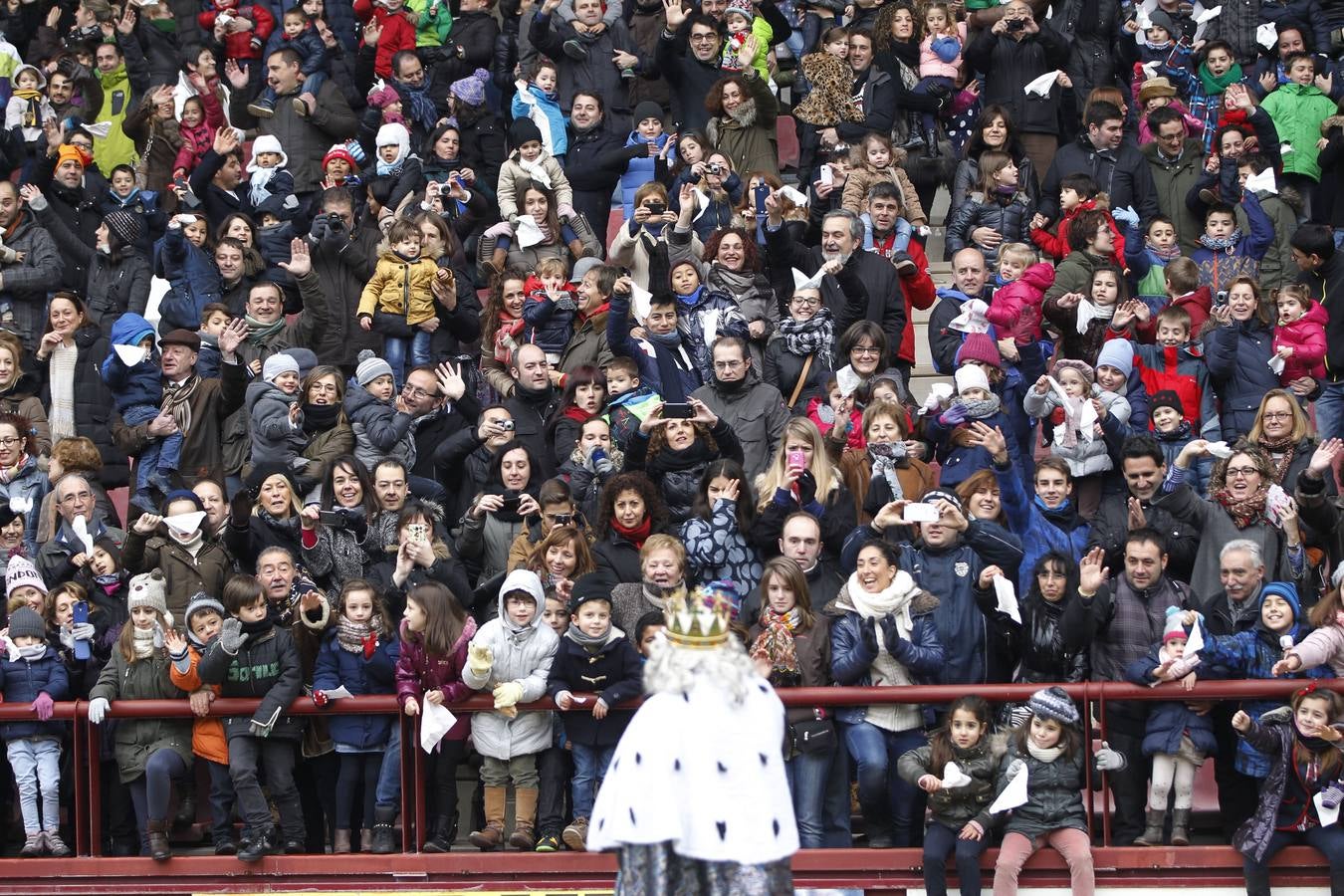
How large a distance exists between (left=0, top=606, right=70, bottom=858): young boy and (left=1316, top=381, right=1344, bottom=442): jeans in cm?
752

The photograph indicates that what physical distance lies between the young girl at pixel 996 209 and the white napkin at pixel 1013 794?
5.54 metres

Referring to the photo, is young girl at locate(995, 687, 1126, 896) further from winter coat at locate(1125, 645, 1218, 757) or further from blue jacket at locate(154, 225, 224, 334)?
blue jacket at locate(154, 225, 224, 334)

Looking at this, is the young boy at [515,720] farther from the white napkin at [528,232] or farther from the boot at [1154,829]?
the white napkin at [528,232]

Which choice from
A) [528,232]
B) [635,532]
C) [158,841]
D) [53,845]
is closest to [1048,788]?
[635,532]

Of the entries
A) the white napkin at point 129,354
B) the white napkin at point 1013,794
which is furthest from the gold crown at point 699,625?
the white napkin at point 129,354

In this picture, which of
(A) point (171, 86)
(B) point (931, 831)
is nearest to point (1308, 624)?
(B) point (931, 831)

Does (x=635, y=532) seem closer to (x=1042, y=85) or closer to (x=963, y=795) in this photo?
(x=963, y=795)

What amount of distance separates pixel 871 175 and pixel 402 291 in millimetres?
3268

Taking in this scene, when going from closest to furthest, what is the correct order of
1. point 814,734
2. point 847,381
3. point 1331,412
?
point 814,734 → point 847,381 → point 1331,412

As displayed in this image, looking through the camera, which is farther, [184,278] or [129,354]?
[184,278]

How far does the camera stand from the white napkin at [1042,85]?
16859 mm

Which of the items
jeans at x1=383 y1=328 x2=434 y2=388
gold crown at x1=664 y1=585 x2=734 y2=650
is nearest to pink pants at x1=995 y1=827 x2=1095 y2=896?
gold crown at x1=664 y1=585 x2=734 y2=650

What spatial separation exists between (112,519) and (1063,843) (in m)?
6.17

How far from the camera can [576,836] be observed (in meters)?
11.4
